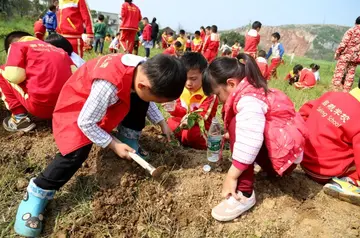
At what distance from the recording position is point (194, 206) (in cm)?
198

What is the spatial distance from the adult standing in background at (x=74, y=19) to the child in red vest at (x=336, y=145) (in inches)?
151

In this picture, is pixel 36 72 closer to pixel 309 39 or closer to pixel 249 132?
pixel 249 132

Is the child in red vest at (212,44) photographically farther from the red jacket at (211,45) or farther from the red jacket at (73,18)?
the red jacket at (73,18)

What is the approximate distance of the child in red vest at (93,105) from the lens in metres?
1.78

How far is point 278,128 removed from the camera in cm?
187

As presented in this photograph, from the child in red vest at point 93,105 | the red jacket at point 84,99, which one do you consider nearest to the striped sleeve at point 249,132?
the child in red vest at point 93,105

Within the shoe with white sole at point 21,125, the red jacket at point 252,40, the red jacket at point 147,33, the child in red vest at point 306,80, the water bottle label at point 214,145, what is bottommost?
the child in red vest at point 306,80

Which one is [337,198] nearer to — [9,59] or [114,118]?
[114,118]

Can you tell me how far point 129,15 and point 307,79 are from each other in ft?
17.5

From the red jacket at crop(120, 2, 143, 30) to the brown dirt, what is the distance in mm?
6079

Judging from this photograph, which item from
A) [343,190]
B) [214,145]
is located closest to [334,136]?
[343,190]

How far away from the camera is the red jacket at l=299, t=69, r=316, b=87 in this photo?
8.59 metres

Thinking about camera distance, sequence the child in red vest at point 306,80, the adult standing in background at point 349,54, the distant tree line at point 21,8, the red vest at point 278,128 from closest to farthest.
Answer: the red vest at point 278,128 → the adult standing in background at point 349,54 → the child in red vest at point 306,80 → the distant tree line at point 21,8

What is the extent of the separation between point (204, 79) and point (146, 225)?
106cm
